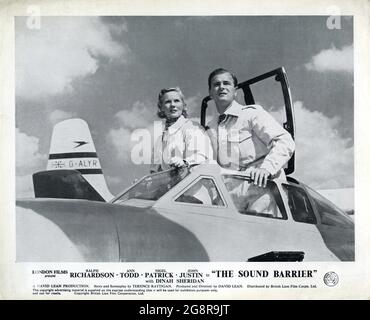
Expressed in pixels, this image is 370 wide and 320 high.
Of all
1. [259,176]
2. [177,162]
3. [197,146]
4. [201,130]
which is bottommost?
[259,176]

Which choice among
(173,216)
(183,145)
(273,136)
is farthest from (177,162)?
(273,136)

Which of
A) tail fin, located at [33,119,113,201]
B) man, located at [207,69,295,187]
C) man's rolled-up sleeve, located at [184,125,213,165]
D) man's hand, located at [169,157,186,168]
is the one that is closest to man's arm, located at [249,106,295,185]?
man, located at [207,69,295,187]

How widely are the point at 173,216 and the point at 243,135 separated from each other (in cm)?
100

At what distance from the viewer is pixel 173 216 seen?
4656mm

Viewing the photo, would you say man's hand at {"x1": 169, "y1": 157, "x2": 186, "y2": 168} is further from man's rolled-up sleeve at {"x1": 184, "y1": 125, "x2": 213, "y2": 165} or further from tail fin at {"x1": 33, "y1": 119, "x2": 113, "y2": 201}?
tail fin at {"x1": 33, "y1": 119, "x2": 113, "y2": 201}

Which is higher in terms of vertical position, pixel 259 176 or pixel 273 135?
pixel 273 135

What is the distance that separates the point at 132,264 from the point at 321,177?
1.86 metres

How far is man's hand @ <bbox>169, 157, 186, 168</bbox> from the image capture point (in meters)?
4.92

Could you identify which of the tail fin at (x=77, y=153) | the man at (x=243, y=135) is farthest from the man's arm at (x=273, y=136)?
the tail fin at (x=77, y=153)

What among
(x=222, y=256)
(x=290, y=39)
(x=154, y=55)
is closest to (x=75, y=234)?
(x=222, y=256)

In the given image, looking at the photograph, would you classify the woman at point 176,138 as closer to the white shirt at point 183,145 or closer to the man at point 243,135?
the white shirt at point 183,145

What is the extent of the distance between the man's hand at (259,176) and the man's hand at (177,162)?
0.59m

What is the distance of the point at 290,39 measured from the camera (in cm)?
500

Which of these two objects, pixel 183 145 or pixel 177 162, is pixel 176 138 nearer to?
pixel 183 145
